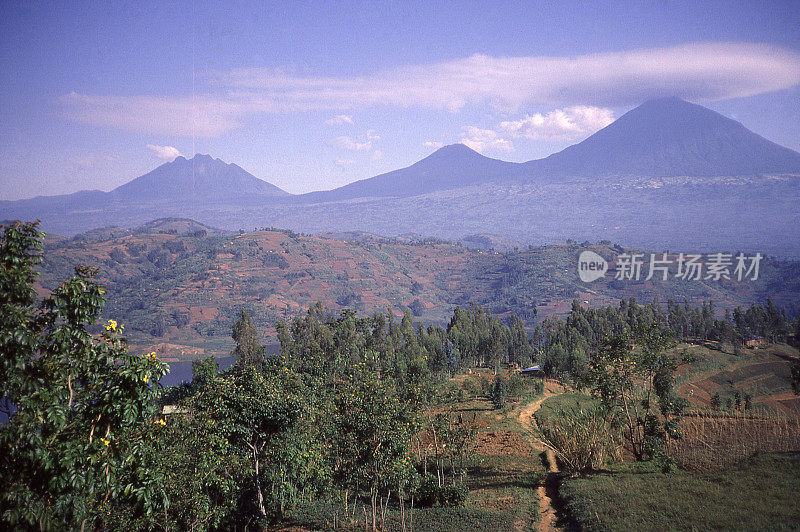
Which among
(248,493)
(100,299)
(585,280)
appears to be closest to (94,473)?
(100,299)

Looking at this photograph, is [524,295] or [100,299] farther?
[524,295]

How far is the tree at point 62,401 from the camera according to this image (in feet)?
15.6

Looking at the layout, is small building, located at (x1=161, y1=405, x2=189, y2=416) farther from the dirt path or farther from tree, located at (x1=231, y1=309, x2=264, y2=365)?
the dirt path

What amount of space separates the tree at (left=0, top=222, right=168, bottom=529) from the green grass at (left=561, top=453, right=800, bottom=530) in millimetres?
9597

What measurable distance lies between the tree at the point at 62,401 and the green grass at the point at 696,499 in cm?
960

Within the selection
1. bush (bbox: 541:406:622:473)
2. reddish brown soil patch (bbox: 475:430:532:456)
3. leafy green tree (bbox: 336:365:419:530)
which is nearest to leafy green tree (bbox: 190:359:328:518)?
leafy green tree (bbox: 336:365:419:530)

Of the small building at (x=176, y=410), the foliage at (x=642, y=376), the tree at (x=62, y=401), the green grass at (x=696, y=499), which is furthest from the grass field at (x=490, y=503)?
the tree at (x=62, y=401)

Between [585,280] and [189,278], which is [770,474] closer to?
[189,278]

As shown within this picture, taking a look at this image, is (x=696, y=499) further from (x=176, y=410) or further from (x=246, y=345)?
(x=246, y=345)

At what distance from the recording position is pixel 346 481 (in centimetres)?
1167

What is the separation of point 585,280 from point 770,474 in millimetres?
160620

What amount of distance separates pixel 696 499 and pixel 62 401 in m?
12.2

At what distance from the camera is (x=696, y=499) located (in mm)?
10789

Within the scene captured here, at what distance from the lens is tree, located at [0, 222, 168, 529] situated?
4770 millimetres
